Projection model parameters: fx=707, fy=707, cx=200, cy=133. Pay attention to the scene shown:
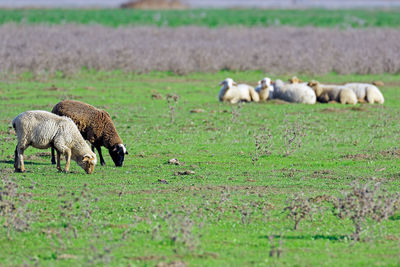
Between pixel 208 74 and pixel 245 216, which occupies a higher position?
pixel 245 216

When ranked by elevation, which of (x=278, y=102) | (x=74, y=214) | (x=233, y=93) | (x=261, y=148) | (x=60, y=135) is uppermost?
(x=60, y=135)

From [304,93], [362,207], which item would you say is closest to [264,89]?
[304,93]

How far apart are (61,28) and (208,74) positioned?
15409mm

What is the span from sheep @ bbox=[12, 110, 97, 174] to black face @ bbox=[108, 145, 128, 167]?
0.85 metres

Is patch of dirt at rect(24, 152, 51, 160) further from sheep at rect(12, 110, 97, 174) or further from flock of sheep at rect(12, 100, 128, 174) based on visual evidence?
sheep at rect(12, 110, 97, 174)

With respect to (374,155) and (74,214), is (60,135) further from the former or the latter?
(374,155)

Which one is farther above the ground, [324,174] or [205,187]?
[205,187]

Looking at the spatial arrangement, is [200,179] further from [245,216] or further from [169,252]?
[169,252]

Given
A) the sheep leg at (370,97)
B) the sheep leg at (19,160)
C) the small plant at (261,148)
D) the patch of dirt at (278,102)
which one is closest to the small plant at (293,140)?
the small plant at (261,148)

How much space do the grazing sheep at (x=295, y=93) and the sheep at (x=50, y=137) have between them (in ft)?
37.9

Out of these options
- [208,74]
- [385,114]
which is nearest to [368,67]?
[208,74]

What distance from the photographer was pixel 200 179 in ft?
38.9

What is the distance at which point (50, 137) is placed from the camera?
1196 cm

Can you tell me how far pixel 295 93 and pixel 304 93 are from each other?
0.30m
